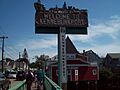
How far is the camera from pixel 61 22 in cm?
3316

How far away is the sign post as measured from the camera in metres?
32.4

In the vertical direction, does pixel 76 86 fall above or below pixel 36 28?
below

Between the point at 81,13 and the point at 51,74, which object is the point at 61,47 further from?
the point at 51,74

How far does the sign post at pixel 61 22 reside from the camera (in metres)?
32.4

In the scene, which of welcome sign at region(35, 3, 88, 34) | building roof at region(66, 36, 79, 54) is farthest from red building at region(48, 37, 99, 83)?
welcome sign at region(35, 3, 88, 34)

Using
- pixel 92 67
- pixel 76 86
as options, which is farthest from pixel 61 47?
pixel 92 67

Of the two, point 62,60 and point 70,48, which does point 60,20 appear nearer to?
point 62,60

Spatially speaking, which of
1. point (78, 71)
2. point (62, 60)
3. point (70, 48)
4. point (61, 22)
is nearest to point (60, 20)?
point (61, 22)

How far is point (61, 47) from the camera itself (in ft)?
106

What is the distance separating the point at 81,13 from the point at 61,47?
15.2 feet

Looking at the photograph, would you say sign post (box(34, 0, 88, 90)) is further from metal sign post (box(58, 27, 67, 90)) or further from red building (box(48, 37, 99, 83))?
red building (box(48, 37, 99, 83))

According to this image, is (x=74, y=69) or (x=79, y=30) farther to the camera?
(x=74, y=69)

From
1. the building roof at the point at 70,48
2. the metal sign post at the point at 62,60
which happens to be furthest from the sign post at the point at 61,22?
the building roof at the point at 70,48

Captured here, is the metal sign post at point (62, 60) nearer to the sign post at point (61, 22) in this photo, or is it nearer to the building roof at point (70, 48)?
the sign post at point (61, 22)
